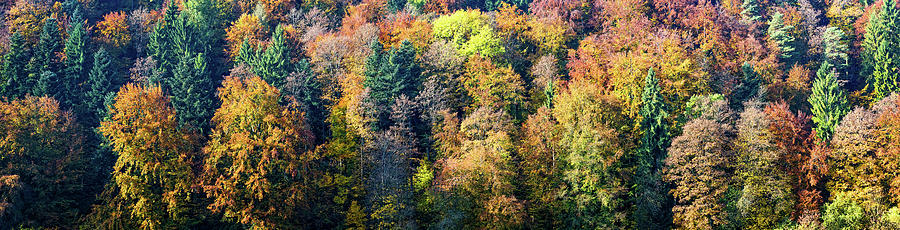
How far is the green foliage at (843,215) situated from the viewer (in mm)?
57250

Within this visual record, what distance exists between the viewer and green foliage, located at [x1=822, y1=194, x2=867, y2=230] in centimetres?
5725

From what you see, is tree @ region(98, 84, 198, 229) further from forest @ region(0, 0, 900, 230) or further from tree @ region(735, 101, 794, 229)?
tree @ region(735, 101, 794, 229)

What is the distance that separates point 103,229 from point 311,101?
824 inches

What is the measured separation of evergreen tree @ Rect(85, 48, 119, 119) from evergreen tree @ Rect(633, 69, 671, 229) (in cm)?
4779

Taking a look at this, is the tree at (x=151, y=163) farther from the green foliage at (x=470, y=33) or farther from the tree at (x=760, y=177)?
the tree at (x=760, y=177)

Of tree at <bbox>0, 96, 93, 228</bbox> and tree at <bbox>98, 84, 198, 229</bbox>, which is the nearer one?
tree at <bbox>98, 84, 198, 229</bbox>

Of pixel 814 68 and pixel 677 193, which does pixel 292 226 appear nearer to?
pixel 677 193

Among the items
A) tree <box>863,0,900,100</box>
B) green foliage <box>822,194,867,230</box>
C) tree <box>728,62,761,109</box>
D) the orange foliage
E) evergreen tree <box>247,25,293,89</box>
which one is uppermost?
the orange foliage

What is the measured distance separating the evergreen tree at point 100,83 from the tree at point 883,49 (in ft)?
248

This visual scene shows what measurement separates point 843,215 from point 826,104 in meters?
16.1

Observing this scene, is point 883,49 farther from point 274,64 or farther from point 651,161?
point 274,64

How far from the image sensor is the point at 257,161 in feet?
206

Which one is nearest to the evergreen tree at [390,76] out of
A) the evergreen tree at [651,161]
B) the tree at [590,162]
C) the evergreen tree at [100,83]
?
the tree at [590,162]

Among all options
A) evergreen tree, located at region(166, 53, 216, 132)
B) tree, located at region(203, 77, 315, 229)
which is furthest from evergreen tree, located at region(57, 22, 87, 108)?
tree, located at region(203, 77, 315, 229)
